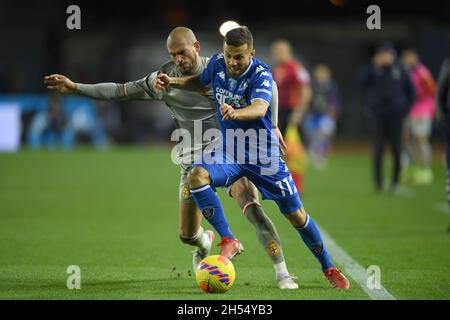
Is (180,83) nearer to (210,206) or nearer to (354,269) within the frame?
(210,206)

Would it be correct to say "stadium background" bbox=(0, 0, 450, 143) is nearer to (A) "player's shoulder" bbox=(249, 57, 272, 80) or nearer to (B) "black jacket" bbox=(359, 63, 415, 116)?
(B) "black jacket" bbox=(359, 63, 415, 116)

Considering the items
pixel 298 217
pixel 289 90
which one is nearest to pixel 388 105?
pixel 289 90

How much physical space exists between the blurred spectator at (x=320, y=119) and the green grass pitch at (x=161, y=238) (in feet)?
15.2

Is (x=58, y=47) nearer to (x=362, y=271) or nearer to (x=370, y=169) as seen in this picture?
(x=370, y=169)

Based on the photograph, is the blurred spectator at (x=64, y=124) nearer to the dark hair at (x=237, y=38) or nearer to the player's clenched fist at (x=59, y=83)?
the player's clenched fist at (x=59, y=83)

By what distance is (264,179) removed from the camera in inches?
295

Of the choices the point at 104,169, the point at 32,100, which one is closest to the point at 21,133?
the point at 32,100

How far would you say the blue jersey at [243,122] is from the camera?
7500 millimetres

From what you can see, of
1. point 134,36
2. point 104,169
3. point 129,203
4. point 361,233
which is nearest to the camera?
point 361,233

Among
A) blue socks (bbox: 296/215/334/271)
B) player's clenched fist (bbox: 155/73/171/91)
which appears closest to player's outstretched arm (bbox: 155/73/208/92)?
player's clenched fist (bbox: 155/73/171/91)

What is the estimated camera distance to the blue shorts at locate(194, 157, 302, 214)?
7473 mm

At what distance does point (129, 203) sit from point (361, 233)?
4518mm

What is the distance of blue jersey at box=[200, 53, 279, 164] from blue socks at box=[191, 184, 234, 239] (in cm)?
36
